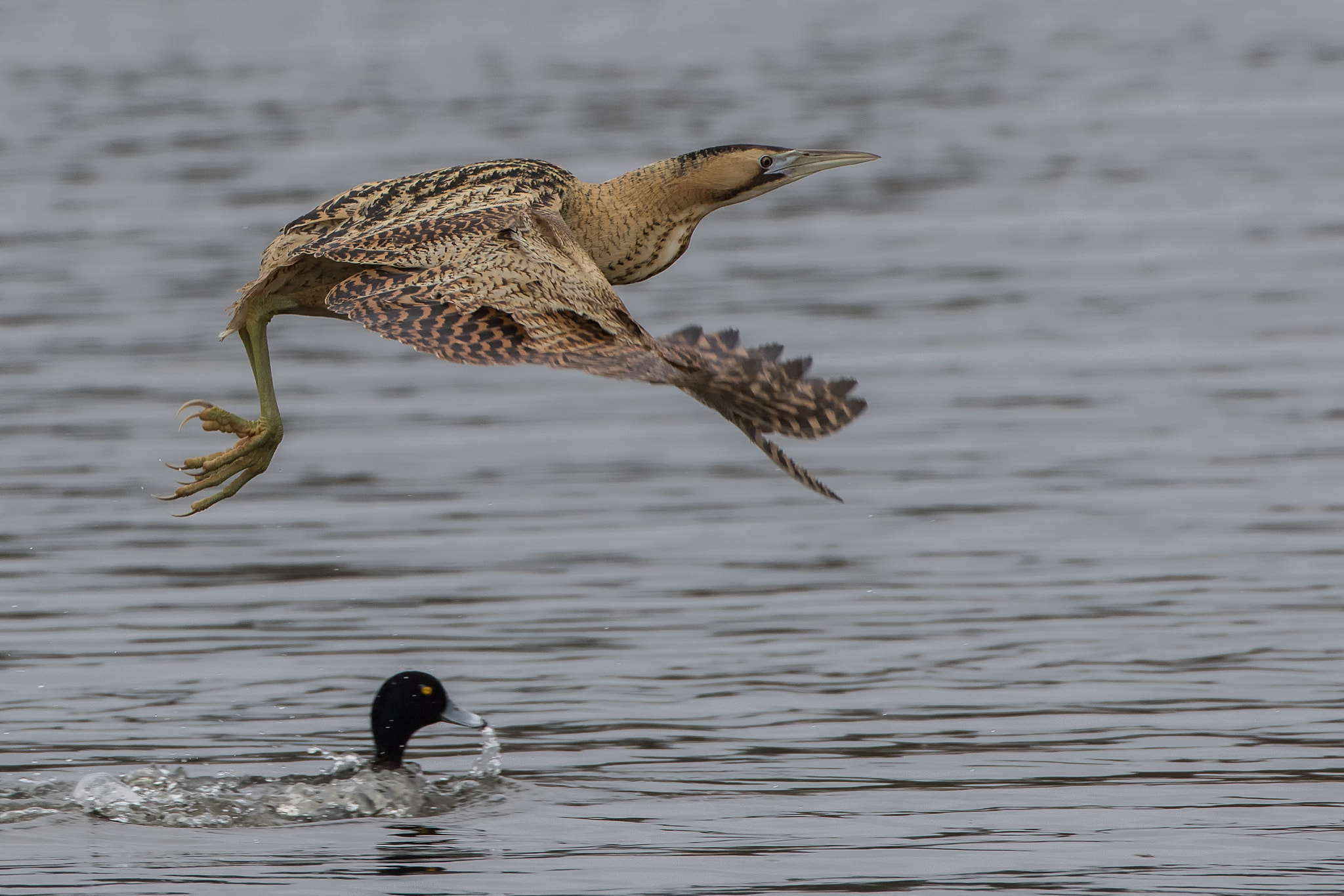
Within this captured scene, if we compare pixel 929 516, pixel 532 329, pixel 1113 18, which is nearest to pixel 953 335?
pixel 929 516

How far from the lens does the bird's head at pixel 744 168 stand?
8781 millimetres

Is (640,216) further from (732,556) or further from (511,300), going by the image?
(732,556)

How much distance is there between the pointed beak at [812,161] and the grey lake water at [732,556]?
276 centimetres

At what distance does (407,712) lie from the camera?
501 inches

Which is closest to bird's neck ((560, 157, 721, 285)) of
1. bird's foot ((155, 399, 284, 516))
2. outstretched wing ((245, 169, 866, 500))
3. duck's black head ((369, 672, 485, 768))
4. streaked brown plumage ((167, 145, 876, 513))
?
streaked brown plumage ((167, 145, 876, 513))

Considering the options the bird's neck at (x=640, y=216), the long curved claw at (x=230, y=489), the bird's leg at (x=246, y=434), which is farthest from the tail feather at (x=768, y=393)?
the long curved claw at (x=230, y=489)

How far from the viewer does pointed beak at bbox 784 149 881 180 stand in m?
8.64

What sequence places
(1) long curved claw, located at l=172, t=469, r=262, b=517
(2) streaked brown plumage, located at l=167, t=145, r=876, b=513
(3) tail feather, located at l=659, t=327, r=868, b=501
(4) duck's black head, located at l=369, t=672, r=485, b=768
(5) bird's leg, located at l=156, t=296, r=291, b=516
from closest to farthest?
(2) streaked brown plumage, located at l=167, t=145, r=876, b=513 → (3) tail feather, located at l=659, t=327, r=868, b=501 → (5) bird's leg, located at l=156, t=296, r=291, b=516 → (1) long curved claw, located at l=172, t=469, r=262, b=517 → (4) duck's black head, located at l=369, t=672, r=485, b=768

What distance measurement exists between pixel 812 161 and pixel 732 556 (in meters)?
7.47

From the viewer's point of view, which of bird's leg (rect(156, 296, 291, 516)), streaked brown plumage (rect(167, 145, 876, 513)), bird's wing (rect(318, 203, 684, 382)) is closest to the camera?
bird's wing (rect(318, 203, 684, 382))

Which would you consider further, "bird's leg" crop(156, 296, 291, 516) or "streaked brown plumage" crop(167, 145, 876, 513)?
"bird's leg" crop(156, 296, 291, 516)

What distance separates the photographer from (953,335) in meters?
23.5

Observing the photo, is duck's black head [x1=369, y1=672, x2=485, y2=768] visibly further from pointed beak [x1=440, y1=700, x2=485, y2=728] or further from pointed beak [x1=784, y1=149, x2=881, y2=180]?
pointed beak [x1=784, y1=149, x2=881, y2=180]

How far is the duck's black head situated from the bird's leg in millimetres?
3863
